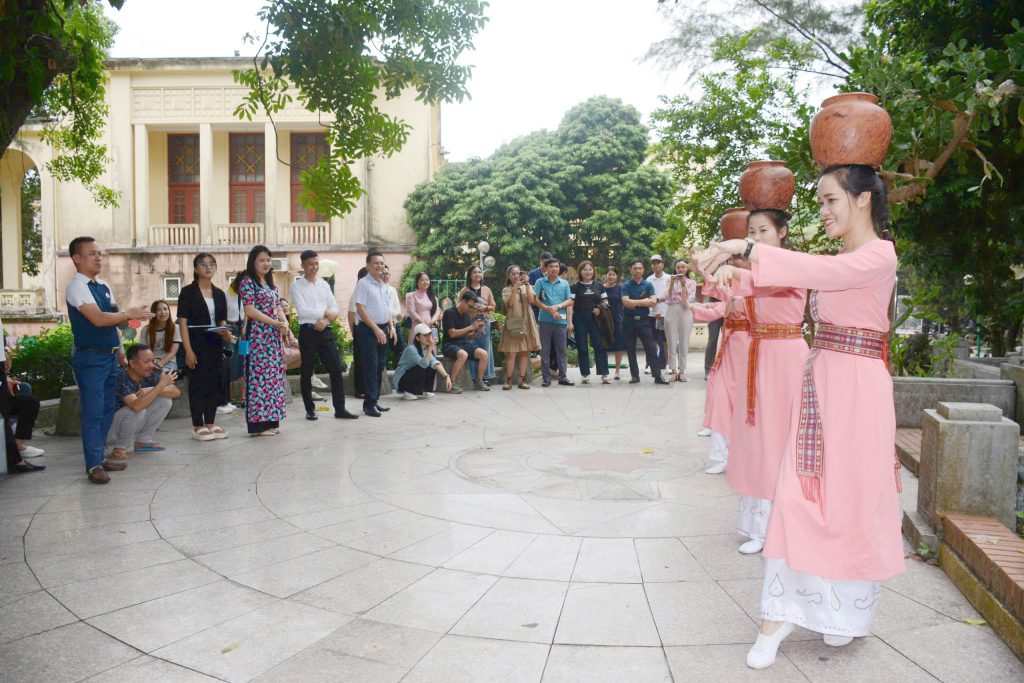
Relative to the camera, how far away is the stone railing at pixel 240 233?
83.2 feet

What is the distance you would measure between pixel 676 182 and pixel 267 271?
38.6 ft

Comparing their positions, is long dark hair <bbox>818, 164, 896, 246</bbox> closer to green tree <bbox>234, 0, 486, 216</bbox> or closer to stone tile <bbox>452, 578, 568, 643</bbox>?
stone tile <bbox>452, 578, 568, 643</bbox>

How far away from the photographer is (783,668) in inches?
120

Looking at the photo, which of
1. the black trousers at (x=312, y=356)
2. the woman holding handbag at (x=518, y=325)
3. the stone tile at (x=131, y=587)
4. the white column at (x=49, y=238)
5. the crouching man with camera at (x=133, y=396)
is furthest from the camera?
the white column at (x=49, y=238)

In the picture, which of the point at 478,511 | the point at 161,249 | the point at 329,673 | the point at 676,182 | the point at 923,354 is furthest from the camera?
the point at 161,249

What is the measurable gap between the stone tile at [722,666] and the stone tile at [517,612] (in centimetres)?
53

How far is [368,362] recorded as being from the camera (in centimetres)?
924

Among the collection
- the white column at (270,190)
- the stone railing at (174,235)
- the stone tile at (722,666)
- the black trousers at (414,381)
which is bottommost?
the stone tile at (722,666)

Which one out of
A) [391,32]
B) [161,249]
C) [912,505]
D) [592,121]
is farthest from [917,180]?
[161,249]

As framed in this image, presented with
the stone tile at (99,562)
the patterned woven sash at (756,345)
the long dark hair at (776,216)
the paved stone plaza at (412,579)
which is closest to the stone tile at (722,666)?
the paved stone plaza at (412,579)

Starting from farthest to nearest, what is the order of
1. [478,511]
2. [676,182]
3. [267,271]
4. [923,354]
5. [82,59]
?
1. [676,182]
2. [923,354]
3. [267,271]
4. [82,59]
5. [478,511]

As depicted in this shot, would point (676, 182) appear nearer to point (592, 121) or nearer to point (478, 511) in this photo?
point (592, 121)

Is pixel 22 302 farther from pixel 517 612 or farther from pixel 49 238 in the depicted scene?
pixel 517 612

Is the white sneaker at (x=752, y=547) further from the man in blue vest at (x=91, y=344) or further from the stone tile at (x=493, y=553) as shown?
the man in blue vest at (x=91, y=344)
